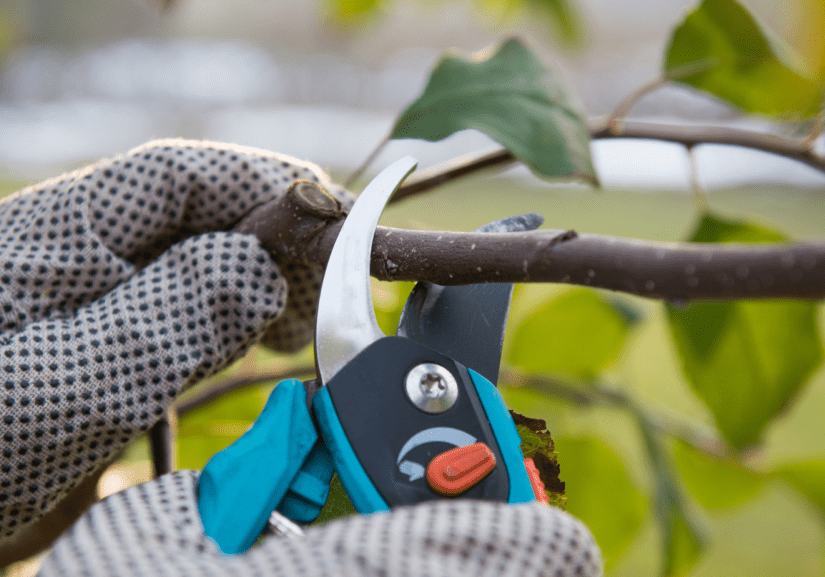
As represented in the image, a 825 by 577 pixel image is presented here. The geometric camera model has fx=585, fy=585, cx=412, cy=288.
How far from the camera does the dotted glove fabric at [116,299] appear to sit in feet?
0.62

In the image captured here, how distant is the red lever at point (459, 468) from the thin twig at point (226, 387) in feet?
0.79

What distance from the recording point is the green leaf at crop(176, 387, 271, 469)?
392mm

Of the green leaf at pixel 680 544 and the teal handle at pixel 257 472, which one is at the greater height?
the teal handle at pixel 257 472

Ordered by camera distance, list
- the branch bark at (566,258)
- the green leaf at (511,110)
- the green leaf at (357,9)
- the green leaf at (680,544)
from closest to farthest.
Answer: the branch bark at (566,258) → the green leaf at (511,110) → the green leaf at (680,544) → the green leaf at (357,9)

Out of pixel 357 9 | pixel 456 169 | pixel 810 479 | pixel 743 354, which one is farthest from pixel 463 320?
pixel 357 9

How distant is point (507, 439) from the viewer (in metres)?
0.17

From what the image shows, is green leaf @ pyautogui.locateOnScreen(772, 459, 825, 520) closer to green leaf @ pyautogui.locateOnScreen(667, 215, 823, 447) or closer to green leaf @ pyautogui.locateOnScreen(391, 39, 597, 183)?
green leaf @ pyautogui.locateOnScreen(667, 215, 823, 447)

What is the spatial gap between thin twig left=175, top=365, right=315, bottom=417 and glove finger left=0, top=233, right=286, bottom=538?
0.15m

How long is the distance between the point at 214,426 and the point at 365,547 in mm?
295

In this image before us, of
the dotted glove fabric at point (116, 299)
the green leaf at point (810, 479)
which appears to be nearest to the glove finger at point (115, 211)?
the dotted glove fabric at point (116, 299)

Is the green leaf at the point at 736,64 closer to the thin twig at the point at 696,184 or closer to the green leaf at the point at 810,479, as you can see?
the thin twig at the point at 696,184

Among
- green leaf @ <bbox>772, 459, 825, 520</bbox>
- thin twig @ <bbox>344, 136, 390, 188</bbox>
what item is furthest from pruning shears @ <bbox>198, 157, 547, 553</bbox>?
green leaf @ <bbox>772, 459, 825, 520</bbox>

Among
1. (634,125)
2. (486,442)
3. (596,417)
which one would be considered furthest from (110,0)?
(486,442)

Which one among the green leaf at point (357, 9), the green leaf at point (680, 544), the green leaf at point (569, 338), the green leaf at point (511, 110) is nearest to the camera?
the green leaf at point (511, 110)
